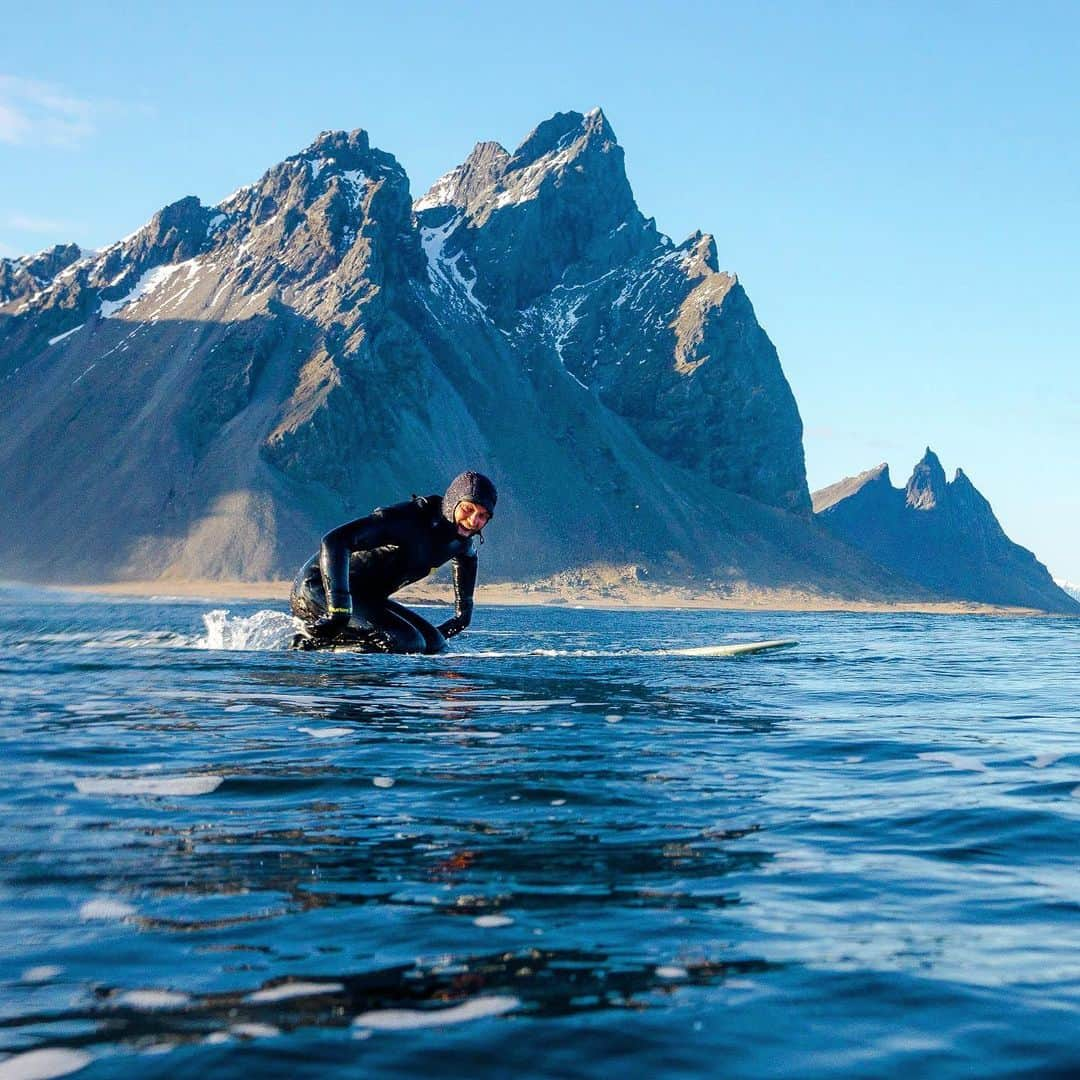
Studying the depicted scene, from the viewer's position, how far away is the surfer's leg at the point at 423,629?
21.6 meters

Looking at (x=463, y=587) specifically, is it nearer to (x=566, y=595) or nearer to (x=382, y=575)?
(x=382, y=575)

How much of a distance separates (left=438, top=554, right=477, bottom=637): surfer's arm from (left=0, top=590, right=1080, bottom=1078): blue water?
8.23 metres

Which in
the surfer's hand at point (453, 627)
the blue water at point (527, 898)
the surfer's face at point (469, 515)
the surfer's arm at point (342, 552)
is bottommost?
the blue water at point (527, 898)

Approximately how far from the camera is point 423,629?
72.3 feet

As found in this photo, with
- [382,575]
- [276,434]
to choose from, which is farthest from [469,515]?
[276,434]

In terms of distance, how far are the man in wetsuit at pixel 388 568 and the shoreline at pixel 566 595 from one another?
8208 cm

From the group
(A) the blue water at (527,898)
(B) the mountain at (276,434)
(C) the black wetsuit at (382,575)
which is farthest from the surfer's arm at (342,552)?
(B) the mountain at (276,434)

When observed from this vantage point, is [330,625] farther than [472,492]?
Yes

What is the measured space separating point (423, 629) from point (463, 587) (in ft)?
4.17

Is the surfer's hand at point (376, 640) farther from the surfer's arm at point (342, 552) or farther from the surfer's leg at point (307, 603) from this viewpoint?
the surfer's arm at point (342, 552)

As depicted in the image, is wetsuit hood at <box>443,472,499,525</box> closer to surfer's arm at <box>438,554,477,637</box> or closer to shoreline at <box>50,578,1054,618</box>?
surfer's arm at <box>438,554,477,637</box>

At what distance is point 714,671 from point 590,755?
11626 millimetres

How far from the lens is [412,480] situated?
17350 cm

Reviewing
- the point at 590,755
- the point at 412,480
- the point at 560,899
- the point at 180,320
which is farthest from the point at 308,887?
the point at 180,320
